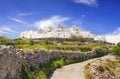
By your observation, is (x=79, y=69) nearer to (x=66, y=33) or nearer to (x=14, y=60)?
(x=14, y=60)

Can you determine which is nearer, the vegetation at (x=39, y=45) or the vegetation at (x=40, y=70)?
the vegetation at (x=40, y=70)

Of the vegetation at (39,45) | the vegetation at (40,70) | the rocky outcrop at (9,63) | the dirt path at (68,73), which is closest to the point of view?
the rocky outcrop at (9,63)

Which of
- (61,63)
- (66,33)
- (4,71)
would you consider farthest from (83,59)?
(66,33)

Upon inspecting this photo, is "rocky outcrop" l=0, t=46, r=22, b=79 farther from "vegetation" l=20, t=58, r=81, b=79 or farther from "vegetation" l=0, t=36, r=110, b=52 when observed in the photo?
"vegetation" l=0, t=36, r=110, b=52

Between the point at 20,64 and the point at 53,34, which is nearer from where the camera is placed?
the point at 20,64

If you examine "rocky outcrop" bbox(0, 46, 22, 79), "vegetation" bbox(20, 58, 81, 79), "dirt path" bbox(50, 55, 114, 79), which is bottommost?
"dirt path" bbox(50, 55, 114, 79)

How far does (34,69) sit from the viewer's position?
36531 mm

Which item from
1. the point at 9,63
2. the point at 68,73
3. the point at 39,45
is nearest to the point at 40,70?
the point at 68,73

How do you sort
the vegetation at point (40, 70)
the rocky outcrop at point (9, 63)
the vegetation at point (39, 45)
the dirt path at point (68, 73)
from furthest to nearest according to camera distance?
the vegetation at point (39, 45)
the dirt path at point (68, 73)
the vegetation at point (40, 70)
the rocky outcrop at point (9, 63)

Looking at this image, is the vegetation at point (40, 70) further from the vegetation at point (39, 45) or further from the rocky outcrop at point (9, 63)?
the vegetation at point (39, 45)

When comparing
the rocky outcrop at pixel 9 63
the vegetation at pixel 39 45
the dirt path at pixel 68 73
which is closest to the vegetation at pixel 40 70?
the dirt path at pixel 68 73

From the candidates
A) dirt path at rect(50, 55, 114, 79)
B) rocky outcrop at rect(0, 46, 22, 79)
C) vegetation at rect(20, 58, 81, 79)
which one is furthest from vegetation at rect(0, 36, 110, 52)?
rocky outcrop at rect(0, 46, 22, 79)

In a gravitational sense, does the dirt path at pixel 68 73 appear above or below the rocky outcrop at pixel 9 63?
below

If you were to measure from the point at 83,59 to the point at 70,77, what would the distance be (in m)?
22.9
